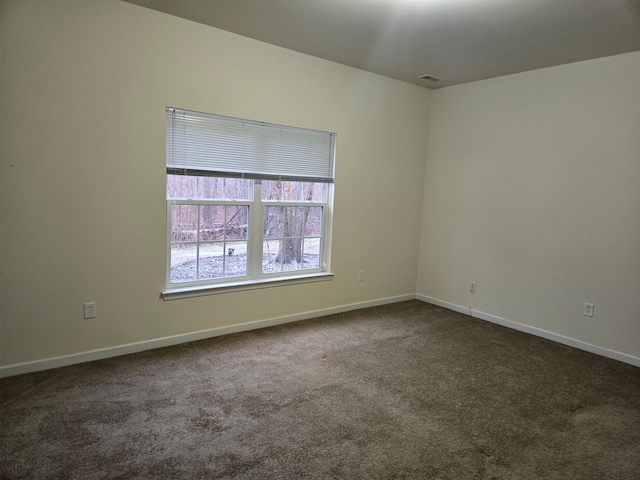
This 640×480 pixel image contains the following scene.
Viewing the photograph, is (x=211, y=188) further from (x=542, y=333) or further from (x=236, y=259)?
(x=542, y=333)

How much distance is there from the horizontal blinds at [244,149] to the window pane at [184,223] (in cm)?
32

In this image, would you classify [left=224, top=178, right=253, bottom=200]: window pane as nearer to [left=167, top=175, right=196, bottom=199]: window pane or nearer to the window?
the window

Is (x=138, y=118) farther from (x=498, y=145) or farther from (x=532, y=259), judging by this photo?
(x=532, y=259)

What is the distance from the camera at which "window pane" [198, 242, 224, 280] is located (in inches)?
142

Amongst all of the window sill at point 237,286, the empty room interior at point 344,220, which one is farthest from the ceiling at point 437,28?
the window sill at point 237,286

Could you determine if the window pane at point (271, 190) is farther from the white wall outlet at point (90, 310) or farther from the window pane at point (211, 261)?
the white wall outlet at point (90, 310)

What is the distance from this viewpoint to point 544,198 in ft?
13.0

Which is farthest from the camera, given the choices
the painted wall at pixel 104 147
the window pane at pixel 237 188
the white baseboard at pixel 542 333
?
the window pane at pixel 237 188

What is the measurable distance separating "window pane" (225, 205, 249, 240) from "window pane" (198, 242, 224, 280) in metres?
0.14

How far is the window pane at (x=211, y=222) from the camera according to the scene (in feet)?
11.7

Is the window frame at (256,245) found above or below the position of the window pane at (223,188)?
below

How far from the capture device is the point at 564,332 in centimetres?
388

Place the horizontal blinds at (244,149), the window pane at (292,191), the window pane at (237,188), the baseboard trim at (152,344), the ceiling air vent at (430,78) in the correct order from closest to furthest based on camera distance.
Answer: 1. the baseboard trim at (152,344)
2. the horizontal blinds at (244,149)
3. the window pane at (237,188)
4. the window pane at (292,191)
5. the ceiling air vent at (430,78)

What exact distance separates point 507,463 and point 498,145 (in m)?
3.20
